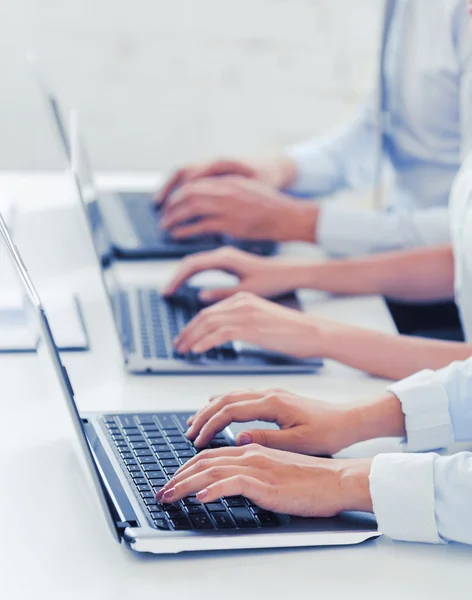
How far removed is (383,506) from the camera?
80cm

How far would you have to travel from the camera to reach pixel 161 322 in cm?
122

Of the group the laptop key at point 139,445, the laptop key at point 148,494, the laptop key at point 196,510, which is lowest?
the laptop key at point 139,445

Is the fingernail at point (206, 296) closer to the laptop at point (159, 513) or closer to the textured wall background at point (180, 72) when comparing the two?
the laptop at point (159, 513)

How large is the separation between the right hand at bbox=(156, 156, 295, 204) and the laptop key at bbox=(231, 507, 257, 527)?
0.92m

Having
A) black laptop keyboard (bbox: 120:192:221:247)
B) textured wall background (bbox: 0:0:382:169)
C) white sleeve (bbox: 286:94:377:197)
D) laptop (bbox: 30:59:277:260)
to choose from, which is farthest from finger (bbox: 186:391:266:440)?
textured wall background (bbox: 0:0:382:169)

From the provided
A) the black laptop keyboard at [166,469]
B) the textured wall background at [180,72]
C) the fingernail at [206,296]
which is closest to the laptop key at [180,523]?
the black laptop keyboard at [166,469]

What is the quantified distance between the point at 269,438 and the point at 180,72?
1994 millimetres

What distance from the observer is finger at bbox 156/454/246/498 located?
0.80 meters

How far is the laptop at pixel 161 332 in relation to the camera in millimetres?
1102

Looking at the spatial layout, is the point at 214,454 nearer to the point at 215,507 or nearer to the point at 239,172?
the point at 215,507

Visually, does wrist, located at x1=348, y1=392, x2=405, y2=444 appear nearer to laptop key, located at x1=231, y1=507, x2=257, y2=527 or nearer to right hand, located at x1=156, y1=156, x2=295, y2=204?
laptop key, located at x1=231, y1=507, x2=257, y2=527

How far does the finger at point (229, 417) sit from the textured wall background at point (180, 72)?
6.05ft

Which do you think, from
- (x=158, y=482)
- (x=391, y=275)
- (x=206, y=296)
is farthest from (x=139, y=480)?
(x=391, y=275)

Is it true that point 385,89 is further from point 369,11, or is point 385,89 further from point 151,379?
point 369,11
